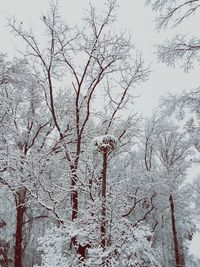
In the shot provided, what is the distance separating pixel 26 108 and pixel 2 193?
4.23 meters

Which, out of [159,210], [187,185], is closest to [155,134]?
[187,185]

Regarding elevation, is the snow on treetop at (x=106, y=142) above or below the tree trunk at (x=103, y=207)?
above

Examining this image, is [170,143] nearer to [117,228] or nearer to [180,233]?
[180,233]

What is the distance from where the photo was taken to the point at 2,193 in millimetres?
14500

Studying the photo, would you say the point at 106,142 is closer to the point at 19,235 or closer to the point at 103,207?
the point at 103,207

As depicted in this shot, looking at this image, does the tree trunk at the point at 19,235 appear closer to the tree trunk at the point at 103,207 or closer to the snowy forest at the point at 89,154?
the snowy forest at the point at 89,154

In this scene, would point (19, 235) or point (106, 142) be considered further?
point (19, 235)

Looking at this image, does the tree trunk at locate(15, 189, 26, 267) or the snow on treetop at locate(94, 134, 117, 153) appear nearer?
the snow on treetop at locate(94, 134, 117, 153)

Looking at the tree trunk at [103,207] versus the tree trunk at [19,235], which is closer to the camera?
the tree trunk at [103,207]

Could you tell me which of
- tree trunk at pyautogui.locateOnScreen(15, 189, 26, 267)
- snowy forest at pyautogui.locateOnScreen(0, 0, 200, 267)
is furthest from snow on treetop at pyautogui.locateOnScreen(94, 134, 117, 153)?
tree trunk at pyautogui.locateOnScreen(15, 189, 26, 267)

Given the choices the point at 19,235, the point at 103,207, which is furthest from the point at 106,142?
the point at 19,235

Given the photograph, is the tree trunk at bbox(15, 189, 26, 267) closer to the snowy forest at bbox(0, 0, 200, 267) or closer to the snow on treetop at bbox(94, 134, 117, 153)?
the snowy forest at bbox(0, 0, 200, 267)

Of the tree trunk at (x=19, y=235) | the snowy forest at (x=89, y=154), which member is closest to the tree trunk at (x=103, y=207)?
the snowy forest at (x=89, y=154)

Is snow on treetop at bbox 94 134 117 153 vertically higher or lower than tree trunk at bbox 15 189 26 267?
higher
